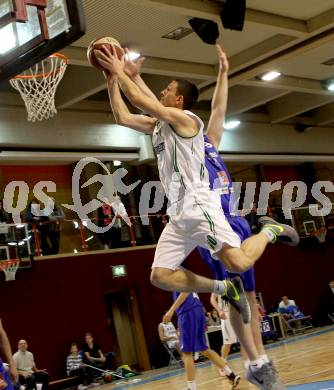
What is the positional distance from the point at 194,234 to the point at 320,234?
62.0 feet

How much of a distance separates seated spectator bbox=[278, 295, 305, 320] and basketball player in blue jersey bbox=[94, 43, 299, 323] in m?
15.2

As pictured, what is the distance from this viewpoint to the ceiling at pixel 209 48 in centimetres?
1277

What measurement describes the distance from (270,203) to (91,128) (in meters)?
8.30

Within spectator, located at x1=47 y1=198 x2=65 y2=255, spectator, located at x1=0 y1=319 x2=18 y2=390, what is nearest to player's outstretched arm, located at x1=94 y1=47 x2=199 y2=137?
spectator, located at x1=0 y1=319 x2=18 y2=390

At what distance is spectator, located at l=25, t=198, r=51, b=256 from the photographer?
53.5 ft

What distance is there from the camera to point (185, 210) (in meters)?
4.99

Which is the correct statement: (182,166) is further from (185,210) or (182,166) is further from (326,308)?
(326,308)

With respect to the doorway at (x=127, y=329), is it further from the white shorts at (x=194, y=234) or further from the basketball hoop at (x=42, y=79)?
the white shorts at (x=194, y=234)

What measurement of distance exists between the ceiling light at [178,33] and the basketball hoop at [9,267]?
248 inches

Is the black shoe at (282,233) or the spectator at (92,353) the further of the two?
the spectator at (92,353)

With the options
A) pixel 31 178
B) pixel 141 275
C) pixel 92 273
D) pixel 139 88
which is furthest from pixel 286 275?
pixel 139 88

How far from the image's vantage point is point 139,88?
552cm

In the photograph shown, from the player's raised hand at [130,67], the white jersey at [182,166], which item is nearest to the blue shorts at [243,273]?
the white jersey at [182,166]

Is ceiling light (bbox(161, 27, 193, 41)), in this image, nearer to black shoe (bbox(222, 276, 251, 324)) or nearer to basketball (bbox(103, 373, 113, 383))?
basketball (bbox(103, 373, 113, 383))
